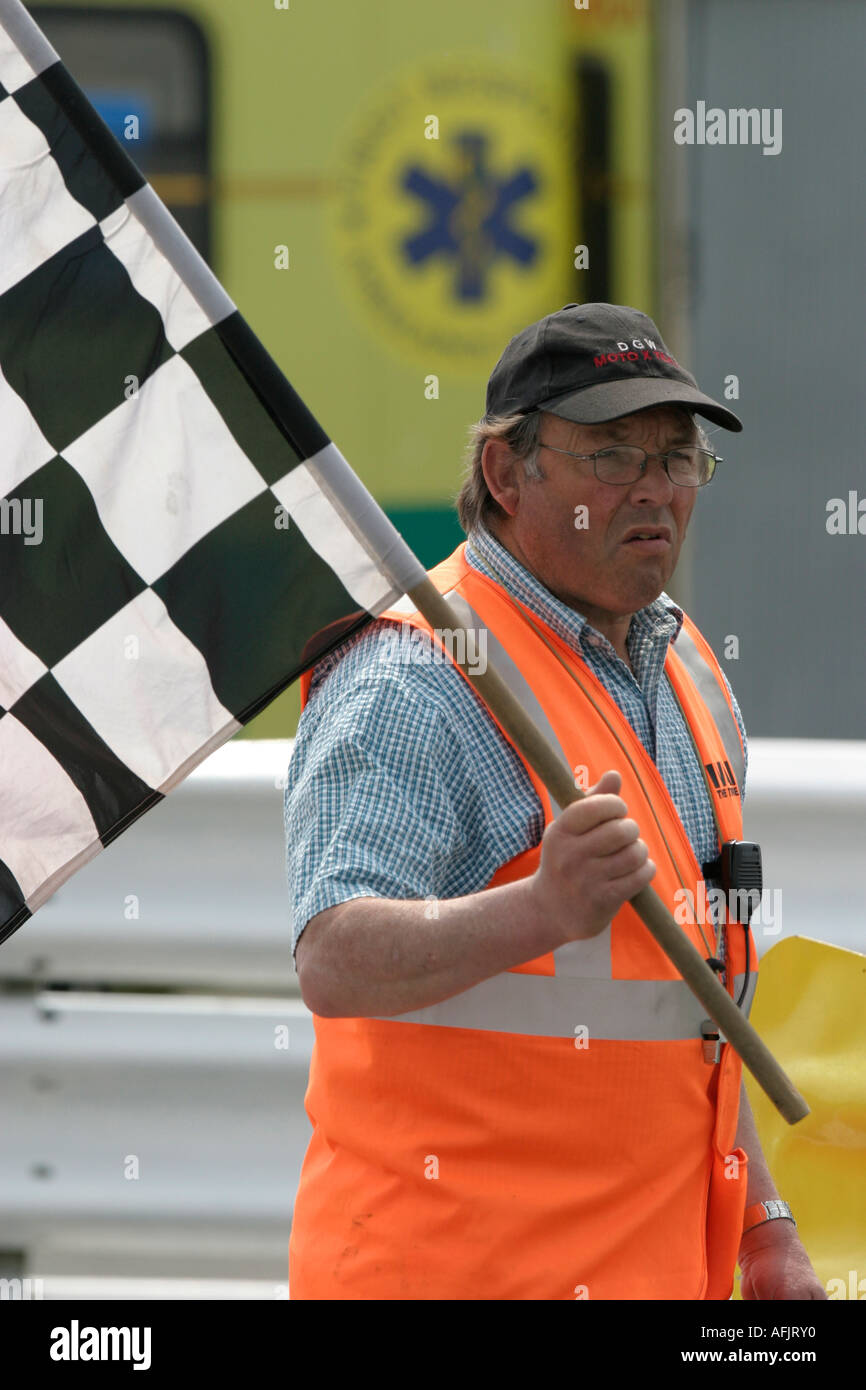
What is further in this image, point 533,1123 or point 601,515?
point 601,515

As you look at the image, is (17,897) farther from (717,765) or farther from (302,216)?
(302,216)

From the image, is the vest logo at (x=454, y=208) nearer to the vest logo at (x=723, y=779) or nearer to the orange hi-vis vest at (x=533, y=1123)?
the vest logo at (x=723, y=779)

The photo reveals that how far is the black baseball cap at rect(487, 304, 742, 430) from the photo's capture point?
2072 mm

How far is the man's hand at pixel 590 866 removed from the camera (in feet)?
5.62

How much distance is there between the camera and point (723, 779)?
224 centimetres

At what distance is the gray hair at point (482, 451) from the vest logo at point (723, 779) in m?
0.41

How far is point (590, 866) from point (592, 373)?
2.27ft

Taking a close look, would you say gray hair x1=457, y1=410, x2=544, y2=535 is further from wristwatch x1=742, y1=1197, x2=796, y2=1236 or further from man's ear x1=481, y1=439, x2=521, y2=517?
wristwatch x1=742, y1=1197, x2=796, y2=1236

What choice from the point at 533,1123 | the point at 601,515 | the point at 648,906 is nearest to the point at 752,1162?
the point at 533,1123

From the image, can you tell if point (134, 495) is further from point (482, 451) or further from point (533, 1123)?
point (533, 1123)

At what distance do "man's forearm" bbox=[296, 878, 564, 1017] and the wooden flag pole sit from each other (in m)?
0.12

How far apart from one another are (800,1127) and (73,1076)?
4.61 ft

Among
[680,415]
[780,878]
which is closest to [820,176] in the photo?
[780,878]

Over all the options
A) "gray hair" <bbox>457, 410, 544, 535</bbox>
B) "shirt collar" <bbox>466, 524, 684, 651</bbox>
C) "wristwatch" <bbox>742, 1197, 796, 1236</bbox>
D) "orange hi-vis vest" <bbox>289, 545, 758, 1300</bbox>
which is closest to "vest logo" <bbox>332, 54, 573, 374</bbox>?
"gray hair" <bbox>457, 410, 544, 535</bbox>
